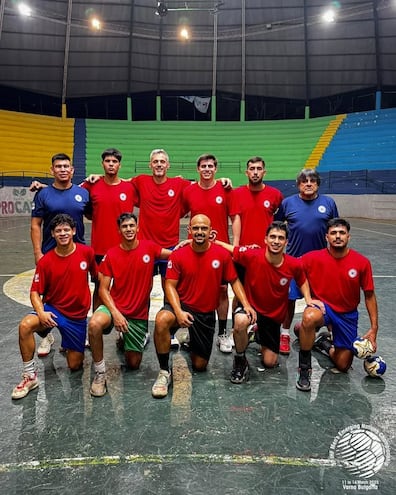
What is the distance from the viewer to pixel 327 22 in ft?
78.1

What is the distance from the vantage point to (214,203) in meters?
4.33

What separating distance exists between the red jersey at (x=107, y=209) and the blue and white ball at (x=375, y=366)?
2671 mm

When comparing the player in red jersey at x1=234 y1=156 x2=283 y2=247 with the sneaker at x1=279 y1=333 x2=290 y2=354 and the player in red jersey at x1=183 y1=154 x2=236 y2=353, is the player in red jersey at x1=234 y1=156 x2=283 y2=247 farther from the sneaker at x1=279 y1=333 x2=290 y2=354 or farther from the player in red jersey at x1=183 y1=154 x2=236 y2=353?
the sneaker at x1=279 y1=333 x2=290 y2=354

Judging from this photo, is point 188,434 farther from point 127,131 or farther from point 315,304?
point 127,131

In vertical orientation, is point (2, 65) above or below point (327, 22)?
below

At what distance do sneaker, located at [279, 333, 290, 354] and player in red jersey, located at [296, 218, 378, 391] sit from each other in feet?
1.54

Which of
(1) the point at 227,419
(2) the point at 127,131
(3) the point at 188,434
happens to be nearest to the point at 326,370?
(1) the point at 227,419

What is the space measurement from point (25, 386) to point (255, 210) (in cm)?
272

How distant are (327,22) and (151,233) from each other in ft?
81.4

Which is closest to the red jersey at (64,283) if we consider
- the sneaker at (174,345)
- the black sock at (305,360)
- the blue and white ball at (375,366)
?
the sneaker at (174,345)

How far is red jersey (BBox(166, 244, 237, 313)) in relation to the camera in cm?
360

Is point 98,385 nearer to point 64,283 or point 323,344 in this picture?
point 64,283

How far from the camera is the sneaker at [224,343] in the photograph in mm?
4062

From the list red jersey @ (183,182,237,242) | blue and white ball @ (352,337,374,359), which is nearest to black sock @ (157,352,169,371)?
red jersey @ (183,182,237,242)
